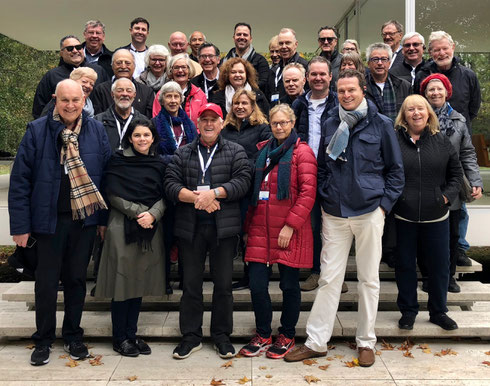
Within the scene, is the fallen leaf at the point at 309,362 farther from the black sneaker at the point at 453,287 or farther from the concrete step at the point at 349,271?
the black sneaker at the point at 453,287

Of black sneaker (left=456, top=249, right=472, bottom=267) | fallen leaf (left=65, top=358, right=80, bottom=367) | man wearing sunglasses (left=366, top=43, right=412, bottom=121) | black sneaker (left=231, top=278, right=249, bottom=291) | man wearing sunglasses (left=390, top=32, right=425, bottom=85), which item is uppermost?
man wearing sunglasses (left=390, top=32, right=425, bottom=85)

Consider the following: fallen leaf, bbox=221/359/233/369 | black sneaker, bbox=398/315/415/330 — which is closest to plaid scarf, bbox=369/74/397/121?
black sneaker, bbox=398/315/415/330

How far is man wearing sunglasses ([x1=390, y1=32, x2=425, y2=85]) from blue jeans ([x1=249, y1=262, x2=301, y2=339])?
2.72 meters

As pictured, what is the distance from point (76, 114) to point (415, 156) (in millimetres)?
2644

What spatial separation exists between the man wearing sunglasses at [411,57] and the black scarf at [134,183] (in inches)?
119

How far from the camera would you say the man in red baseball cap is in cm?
419

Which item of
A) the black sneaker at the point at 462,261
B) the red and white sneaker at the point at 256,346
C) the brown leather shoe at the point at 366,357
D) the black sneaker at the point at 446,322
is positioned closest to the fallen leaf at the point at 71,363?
the red and white sneaker at the point at 256,346

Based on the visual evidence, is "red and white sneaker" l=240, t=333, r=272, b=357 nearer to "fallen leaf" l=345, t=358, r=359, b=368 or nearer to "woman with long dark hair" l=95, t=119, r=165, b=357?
"fallen leaf" l=345, t=358, r=359, b=368

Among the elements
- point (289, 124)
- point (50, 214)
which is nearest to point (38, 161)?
point (50, 214)

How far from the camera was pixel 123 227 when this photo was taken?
165 inches

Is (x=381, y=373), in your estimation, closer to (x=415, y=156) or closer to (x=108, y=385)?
(x=415, y=156)

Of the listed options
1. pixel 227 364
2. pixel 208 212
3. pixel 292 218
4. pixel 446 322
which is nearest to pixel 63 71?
pixel 208 212

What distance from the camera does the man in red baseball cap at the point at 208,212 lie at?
165 inches

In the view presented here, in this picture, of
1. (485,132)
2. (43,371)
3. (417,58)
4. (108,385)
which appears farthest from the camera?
(485,132)
